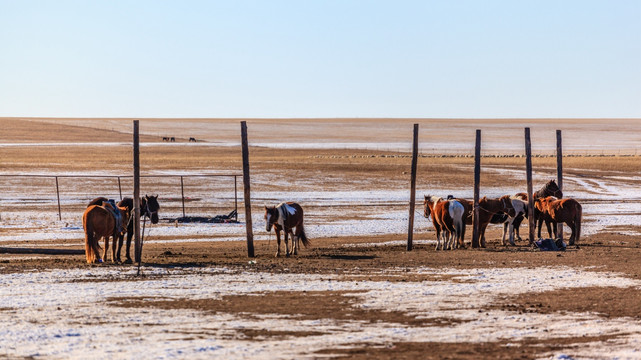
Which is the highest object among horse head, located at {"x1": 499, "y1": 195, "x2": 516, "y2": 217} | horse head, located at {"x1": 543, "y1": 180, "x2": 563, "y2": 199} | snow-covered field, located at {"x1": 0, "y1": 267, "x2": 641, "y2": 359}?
horse head, located at {"x1": 543, "y1": 180, "x2": 563, "y2": 199}

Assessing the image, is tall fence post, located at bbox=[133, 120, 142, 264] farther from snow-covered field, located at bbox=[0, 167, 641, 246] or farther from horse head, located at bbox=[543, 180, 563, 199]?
horse head, located at bbox=[543, 180, 563, 199]

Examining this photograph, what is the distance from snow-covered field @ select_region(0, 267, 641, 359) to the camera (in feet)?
39.3

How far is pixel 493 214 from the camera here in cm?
2683

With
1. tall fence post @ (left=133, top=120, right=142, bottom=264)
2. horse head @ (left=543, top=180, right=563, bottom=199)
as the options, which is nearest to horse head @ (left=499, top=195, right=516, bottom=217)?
horse head @ (left=543, top=180, right=563, bottom=199)

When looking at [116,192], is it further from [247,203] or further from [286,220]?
[247,203]

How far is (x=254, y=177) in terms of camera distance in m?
55.3

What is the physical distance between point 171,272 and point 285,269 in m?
2.37

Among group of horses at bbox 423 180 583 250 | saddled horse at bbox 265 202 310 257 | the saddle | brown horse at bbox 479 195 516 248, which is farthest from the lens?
brown horse at bbox 479 195 516 248

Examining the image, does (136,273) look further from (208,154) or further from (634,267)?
(208,154)

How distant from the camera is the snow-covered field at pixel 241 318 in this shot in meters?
12.0

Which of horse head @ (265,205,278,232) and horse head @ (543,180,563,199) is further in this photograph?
horse head @ (543,180,563,199)

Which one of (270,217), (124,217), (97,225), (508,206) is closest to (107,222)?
(97,225)

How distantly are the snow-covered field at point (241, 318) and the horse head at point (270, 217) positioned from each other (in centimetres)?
392

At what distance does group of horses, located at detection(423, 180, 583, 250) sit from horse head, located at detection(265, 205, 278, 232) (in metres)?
4.70
